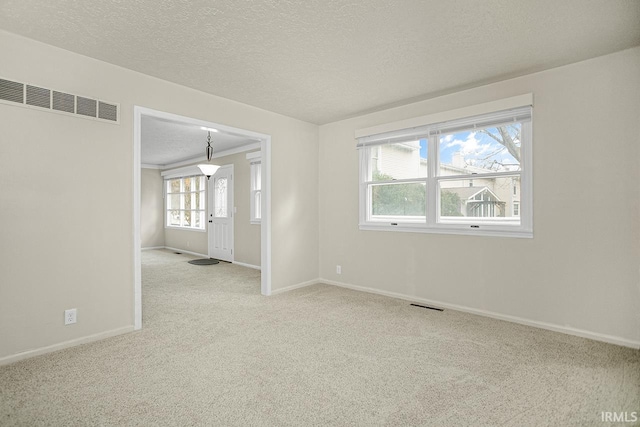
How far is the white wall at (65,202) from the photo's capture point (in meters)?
2.47

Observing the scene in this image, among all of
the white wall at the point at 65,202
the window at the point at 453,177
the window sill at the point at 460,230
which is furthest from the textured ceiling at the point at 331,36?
the window sill at the point at 460,230

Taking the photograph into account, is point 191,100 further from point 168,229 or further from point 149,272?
point 168,229

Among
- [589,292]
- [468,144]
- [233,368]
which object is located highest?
[468,144]

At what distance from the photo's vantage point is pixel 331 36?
2490 mm

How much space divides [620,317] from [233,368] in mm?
3260

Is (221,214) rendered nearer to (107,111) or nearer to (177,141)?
(177,141)

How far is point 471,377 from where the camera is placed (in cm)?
223

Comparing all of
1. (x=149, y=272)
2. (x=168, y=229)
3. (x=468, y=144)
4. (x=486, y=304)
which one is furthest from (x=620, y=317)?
(x=168, y=229)

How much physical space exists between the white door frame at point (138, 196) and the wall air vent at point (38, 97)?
645 mm

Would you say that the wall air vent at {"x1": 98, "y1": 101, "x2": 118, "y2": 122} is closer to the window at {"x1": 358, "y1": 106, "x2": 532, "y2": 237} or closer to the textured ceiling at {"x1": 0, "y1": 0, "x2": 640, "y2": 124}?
the textured ceiling at {"x1": 0, "y1": 0, "x2": 640, "y2": 124}

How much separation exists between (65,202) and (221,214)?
16.2 feet

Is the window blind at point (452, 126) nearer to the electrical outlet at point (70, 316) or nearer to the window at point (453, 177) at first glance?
the window at point (453, 177)

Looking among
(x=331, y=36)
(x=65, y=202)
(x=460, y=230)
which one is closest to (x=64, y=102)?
(x=65, y=202)

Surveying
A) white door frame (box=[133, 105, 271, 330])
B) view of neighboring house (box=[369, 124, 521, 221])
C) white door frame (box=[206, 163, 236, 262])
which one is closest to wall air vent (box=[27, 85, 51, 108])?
white door frame (box=[133, 105, 271, 330])
